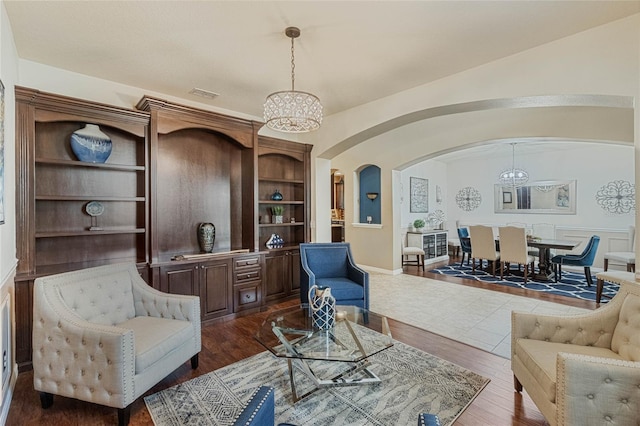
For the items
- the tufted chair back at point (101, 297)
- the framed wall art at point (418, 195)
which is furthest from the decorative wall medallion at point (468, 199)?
the tufted chair back at point (101, 297)

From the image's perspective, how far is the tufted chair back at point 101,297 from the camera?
2314 millimetres

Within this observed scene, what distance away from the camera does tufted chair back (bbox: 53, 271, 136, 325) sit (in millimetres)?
2314

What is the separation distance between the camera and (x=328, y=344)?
2.23m

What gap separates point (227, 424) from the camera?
1.94 metres

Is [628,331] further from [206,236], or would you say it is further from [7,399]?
[7,399]

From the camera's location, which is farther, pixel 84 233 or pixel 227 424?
pixel 84 233

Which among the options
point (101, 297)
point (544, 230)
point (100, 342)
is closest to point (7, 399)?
point (101, 297)

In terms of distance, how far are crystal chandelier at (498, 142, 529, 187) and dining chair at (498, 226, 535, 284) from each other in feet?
7.73

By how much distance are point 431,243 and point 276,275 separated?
15.4 ft

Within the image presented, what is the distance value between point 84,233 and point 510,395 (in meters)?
4.03

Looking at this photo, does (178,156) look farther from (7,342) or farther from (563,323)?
(563,323)

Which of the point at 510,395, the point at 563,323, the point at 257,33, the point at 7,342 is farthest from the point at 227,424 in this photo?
the point at 257,33

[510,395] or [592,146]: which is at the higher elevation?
[592,146]

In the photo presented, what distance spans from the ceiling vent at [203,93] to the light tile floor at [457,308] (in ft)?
11.8
